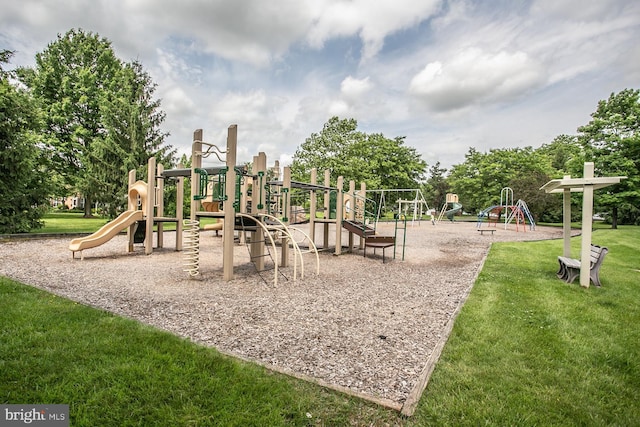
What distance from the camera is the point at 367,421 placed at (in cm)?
234

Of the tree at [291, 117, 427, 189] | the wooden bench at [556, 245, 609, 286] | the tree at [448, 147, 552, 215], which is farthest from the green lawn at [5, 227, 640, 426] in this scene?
the tree at [448, 147, 552, 215]

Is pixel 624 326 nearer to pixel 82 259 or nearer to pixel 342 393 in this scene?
pixel 342 393

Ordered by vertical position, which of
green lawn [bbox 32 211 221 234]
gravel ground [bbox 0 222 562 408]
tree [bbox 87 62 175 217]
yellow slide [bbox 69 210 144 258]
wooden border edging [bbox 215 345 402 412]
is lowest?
gravel ground [bbox 0 222 562 408]

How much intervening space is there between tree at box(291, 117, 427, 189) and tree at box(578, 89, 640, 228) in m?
15.2

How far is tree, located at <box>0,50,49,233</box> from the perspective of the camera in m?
12.1

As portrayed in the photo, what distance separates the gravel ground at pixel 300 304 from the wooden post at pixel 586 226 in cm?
200

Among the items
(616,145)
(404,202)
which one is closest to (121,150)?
(404,202)

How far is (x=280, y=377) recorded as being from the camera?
287 centimetres

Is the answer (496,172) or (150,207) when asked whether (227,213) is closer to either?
(150,207)

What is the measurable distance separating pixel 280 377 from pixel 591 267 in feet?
22.7

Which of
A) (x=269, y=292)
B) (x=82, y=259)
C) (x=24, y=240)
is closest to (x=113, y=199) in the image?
(x=24, y=240)

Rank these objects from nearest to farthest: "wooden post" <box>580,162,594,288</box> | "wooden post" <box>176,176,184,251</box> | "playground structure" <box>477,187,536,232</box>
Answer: "wooden post" <box>580,162,594,288</box> < "wooden post" <box>176,176,184,251</box> < "playground structure" <box>477,187,536,232</box>

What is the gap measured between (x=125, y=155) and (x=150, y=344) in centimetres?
2010

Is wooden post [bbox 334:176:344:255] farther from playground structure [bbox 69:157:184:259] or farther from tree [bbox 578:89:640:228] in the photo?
tree [bbox 578:89:640:228]
